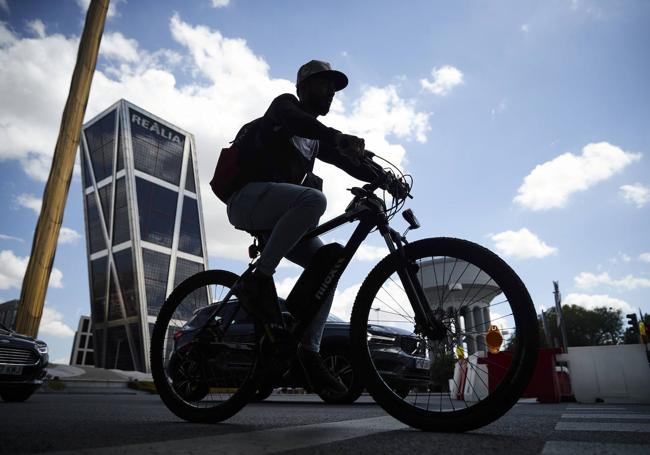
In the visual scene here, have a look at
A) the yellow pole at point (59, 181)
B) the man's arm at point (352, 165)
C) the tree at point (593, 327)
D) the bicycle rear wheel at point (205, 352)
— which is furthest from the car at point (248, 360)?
the tree at point (593, 327)

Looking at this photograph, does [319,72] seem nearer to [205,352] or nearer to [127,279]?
[205,352]

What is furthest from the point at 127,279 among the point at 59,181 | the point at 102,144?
the point at 59,181

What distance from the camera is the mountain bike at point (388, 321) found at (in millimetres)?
1944

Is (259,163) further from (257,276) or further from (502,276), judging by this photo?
(502,276)

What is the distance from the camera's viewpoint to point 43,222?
21344mm

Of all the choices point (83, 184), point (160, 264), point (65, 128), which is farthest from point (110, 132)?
point (65, 128)

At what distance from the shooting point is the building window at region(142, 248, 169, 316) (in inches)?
2616

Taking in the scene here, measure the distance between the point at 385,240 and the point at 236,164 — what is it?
2.84 feet

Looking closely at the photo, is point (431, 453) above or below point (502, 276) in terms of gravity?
below

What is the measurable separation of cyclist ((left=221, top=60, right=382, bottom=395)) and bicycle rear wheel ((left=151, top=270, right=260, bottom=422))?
0.26 meters

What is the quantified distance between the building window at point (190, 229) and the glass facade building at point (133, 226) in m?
0.15

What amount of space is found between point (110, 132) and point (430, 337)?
78.0m

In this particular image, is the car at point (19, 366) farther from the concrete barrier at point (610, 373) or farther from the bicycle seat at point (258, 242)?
the concrete barrier at point (610, 373)

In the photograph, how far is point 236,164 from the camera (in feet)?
8.19
